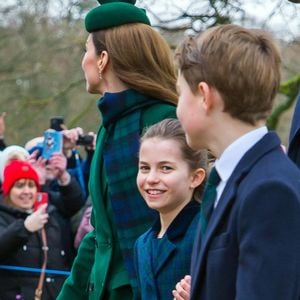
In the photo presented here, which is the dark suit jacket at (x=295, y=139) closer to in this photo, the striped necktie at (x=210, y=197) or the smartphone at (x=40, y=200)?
the striped necktie at (x=210, y=197)

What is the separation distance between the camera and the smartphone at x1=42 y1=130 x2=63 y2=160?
300 inches

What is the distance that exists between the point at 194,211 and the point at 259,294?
131 centimetres

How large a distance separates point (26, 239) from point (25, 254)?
0.61 feet

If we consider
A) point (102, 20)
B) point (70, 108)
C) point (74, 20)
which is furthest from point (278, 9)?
point (102, 20)

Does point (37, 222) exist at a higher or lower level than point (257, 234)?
lower

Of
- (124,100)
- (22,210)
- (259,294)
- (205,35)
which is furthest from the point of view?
(22,210)

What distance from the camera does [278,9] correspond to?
11.3m

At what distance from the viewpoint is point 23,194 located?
22.5ft

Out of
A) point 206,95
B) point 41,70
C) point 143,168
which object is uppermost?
point 206,95

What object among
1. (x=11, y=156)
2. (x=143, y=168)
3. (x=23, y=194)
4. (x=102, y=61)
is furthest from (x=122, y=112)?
(x=11, y=156)

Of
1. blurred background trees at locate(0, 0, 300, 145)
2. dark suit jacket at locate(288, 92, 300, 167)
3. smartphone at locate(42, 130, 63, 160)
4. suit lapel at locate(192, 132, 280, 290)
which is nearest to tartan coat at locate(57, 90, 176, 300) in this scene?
dark suit jacket at locate(288, 92, 300, 167)

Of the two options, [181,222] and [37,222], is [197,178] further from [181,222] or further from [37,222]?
[37,222]

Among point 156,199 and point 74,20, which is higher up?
point 156,199

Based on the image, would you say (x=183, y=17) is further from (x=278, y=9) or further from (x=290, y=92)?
(x=290, y=92)
